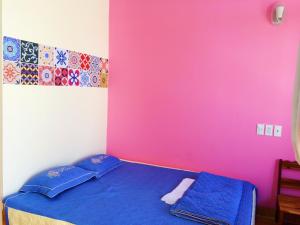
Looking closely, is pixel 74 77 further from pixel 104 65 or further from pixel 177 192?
pixel 177 192

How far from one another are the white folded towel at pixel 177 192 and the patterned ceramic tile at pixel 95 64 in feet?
4.81

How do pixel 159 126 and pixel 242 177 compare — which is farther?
pixel 159 126

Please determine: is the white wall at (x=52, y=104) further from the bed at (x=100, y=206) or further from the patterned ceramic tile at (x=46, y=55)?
the bed at (x=100, y=206)

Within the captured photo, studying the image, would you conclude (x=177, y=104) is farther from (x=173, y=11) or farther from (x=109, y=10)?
(x=109, y=10)

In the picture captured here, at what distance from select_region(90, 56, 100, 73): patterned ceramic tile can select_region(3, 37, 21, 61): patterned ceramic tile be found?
2.88 feet

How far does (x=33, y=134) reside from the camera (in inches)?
83.7

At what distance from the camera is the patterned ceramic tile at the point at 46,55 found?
7.07 ft

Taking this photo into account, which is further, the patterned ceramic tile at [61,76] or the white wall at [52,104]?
the patterned ceramic tile at [61,76]

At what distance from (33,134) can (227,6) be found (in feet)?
6.86

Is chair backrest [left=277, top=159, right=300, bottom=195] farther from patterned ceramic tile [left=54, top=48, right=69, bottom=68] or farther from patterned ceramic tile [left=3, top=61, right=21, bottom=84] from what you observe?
patterned ceramic tile [left=3, top=61, right=21, bottom=84]

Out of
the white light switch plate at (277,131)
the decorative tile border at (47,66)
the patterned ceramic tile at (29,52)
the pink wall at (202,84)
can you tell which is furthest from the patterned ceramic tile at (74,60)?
the white light switch plate at (277,131)

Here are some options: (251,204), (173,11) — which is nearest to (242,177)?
(251,204)

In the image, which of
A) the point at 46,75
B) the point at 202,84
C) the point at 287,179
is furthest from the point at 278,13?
the point at 46,75

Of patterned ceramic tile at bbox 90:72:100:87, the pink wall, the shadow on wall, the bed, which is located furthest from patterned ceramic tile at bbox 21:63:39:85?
the shadow on wall
